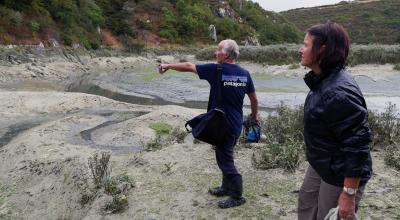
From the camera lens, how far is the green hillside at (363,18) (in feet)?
208

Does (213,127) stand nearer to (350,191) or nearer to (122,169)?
(350,191)

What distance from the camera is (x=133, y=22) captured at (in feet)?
176

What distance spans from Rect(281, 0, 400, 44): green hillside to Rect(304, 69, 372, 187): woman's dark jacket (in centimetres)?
5649

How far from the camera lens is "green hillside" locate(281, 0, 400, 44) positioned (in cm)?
6327

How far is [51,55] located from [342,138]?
26340mm

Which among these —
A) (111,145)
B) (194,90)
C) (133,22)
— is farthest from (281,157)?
(133,22)

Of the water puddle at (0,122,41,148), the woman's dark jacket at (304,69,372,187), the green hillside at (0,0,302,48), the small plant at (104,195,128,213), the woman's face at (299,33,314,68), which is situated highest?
the green hillside at (0,0,302,48)

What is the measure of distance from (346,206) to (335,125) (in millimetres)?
488

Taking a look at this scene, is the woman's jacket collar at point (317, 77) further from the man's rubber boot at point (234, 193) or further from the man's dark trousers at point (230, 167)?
the man's rubber boot at point (234, 193)

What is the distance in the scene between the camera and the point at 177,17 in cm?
5691

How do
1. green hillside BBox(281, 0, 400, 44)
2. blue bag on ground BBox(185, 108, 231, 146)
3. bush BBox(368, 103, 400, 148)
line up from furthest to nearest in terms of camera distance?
green hillside BBox(281, 0, 400, 44), bush BBox(368, 103, 400, 148), blue bag on ground BBox(185, 108, 231, 146)

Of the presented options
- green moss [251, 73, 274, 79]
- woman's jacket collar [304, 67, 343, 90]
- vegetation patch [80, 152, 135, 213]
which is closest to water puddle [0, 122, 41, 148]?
vegetation patch [80, 152, 135, 213]

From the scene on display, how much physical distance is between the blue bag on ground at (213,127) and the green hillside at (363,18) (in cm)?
5518

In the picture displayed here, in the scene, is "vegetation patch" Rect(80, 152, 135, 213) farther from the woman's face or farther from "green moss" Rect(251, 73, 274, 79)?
"green moss" Rect(251, 73, 274, 79)
